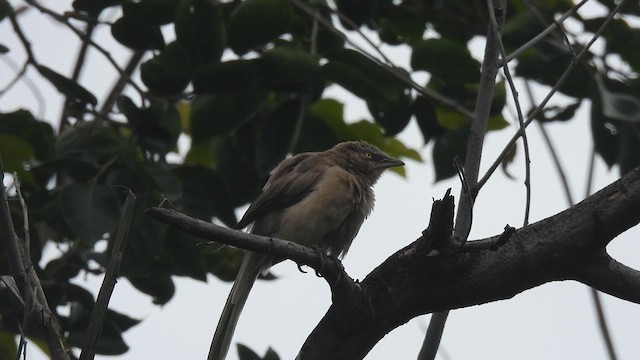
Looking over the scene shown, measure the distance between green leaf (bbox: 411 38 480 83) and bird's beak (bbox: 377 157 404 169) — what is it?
1.12 metres

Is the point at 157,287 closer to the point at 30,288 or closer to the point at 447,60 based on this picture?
the point at 447,60

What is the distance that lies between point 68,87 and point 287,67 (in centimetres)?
142

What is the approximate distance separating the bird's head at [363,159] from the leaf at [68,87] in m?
1.67

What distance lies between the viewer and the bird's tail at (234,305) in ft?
18.5

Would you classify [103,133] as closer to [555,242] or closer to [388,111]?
[388,111]

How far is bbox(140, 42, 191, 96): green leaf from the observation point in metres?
5.91

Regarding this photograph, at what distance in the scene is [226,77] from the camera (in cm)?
579

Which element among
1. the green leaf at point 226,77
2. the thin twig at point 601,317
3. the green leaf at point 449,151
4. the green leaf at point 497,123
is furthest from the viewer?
the green leaf at point 497,123

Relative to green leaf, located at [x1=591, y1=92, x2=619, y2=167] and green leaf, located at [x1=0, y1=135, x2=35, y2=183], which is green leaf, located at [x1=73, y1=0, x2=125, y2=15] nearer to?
green leaf, located at [x1=0, y1=135, x2=35, y2=183]

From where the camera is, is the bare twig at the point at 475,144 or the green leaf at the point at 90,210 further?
the green leaf at the point at 90,210

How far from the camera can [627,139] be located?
5863mm

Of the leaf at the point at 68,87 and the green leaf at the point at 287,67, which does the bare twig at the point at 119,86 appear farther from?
the green leaf at the point at 287,67

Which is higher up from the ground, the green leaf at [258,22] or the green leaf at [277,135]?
the green leaf at [258,22]

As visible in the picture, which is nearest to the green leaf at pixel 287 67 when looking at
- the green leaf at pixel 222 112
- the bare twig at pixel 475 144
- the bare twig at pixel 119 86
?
the green leaf at pixel 222 112
